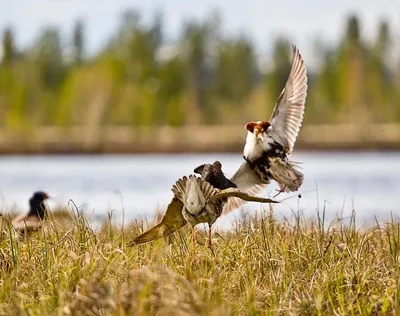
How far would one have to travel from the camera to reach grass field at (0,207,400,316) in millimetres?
4516

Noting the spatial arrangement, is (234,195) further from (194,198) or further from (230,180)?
(230,180)

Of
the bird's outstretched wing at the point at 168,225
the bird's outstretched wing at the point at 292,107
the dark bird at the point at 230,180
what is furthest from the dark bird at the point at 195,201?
the bird's outstretched wing at the point at 292,107

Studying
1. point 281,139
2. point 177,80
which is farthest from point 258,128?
point 177,80

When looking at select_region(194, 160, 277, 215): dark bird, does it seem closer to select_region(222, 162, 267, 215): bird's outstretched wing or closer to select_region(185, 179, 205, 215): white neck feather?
select_region(222, 162, 267, 215): bird's outstretched wing

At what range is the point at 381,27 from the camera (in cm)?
6625

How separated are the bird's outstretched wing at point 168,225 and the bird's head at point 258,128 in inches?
61.6

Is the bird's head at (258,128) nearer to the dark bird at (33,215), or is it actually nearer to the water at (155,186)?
the dark bird at (33,215)

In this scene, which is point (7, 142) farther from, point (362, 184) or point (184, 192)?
point (184, 192)

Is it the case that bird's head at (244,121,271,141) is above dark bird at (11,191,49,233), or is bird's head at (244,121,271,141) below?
above

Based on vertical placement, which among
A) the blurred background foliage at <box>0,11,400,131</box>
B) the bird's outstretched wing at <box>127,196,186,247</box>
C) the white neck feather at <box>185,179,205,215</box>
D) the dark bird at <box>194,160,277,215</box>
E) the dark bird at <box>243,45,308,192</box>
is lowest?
the bird's outstretched wing at <box>127,196,186,247</box>

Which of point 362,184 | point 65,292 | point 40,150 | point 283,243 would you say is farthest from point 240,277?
point 40,150

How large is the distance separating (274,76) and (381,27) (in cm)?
1154

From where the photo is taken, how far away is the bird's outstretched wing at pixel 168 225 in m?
5.84

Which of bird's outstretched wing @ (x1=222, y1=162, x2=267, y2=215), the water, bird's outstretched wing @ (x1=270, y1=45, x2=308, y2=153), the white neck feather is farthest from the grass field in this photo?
the water
